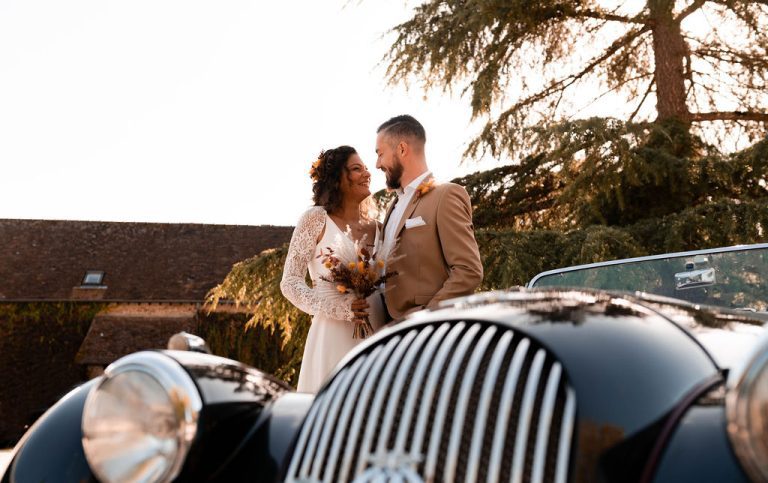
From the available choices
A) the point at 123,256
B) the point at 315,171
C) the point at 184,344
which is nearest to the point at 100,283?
the point at 123,256

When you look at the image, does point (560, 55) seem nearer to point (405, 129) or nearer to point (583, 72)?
point (583, 72)

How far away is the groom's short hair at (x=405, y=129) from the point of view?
11.3ft

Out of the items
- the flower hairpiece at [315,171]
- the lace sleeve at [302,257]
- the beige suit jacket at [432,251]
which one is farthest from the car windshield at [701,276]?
the flower hairpiece at [315,171]

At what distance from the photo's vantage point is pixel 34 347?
29.4 metres

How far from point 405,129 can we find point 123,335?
28.2 meters

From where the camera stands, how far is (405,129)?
11.3 ft

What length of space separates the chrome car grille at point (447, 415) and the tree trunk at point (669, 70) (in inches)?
398

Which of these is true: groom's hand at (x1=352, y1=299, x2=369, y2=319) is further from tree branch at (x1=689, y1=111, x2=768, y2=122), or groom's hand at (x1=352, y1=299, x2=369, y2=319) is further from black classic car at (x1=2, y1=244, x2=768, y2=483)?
tree branch at (x1=689, y1=111, x2=768, y2=122)

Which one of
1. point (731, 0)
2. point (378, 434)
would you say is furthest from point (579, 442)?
point (731, 0)

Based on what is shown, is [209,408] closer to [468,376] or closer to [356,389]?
[356,389]

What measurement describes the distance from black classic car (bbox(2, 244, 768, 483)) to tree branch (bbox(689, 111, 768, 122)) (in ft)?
31.1

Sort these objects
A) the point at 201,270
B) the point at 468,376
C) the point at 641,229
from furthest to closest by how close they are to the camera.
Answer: the point at 201,270
the point at 641,229
the point at 468,376

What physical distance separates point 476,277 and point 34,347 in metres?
30.5

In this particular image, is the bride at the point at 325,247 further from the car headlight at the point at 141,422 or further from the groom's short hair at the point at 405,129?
the car headlight at the point at 141,422
